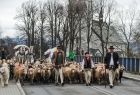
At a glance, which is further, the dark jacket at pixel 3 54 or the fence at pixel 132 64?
the fence at pixel 132 64

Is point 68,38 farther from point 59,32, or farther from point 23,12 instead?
point 23,12

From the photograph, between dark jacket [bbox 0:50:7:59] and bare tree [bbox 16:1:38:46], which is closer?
dark jacket [bbox 0:50:7:59]

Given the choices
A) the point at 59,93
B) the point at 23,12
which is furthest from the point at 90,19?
the point at 59,93

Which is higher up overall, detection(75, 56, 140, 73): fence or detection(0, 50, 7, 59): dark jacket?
detection(0, 50, 7, 59): dark jacket

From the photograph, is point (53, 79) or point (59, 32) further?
point (59, 32)

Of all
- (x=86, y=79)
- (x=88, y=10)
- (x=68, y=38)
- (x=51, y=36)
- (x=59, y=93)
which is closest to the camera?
(x=59, y=93)

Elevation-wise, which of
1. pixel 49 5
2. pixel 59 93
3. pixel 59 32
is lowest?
pixel 59 93

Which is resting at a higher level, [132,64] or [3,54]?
[3,54]

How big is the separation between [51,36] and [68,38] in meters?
5.07

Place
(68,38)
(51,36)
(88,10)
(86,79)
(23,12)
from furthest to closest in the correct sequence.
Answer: (23,12), (51,36), (68,38), (88,10), (86,79)

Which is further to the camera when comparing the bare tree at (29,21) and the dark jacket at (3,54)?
the bare tree at (29,21)

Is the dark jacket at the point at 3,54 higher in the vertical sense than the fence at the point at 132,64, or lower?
higher

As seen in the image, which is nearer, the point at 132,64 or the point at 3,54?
the point at 3,54

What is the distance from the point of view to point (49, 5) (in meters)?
73.5
